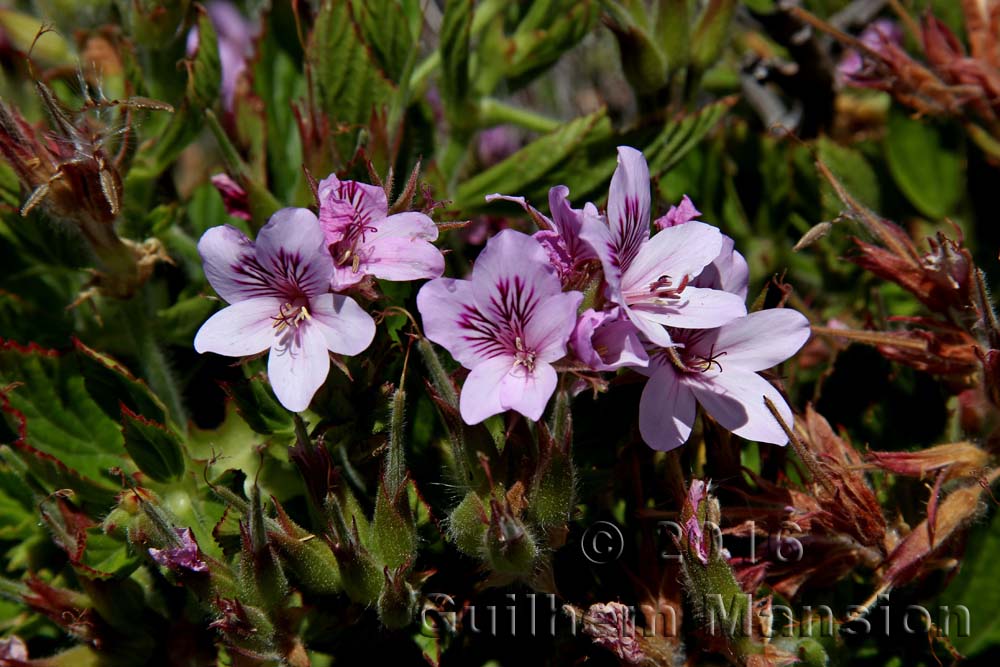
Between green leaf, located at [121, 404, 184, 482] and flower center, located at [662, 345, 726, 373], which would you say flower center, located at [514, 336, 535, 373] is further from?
green leaf, located at [121, 404, 184, 482]

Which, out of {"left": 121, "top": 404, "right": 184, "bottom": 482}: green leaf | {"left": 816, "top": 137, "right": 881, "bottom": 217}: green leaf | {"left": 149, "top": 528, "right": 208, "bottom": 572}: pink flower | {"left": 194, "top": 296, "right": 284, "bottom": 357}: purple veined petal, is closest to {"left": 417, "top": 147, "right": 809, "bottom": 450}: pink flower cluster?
{"left": 194, "top": 296, "right": 284, "bottom": 357}: purple veined petal

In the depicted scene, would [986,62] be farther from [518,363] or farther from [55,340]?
[55,340]

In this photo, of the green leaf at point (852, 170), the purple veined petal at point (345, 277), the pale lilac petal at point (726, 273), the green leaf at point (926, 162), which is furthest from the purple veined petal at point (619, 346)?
the green leaf at point (926, 162)

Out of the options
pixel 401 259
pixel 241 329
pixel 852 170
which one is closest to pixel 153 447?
pixel 241 329

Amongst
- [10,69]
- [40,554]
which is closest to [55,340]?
[40,554]

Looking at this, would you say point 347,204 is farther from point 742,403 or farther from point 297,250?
point 742,403

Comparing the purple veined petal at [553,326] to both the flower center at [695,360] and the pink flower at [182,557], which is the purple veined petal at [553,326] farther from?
the pink flower at [182,557]
